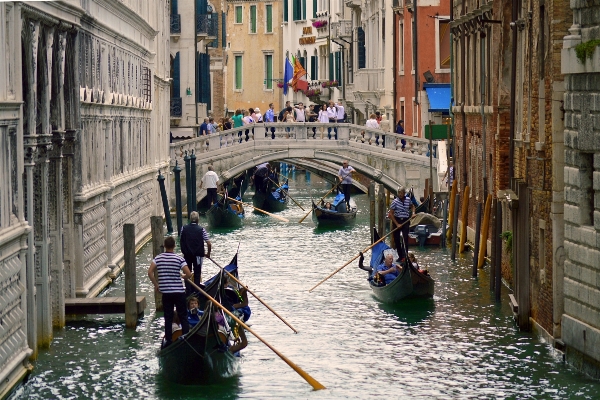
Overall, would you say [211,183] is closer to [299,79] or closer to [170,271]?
[170,271]

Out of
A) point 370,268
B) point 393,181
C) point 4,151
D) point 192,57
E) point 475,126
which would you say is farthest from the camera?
point 192,57

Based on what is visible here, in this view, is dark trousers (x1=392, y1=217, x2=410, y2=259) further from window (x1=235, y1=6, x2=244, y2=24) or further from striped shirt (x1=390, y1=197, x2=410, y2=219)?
window (x1=235, y1=6, x2=244, y2=24)

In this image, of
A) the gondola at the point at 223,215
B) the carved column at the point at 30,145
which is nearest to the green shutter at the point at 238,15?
the gondola at the point at 223,215

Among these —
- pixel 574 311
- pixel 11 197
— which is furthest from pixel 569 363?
pixel 11 197

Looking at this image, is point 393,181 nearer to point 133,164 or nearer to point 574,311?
point 133,164

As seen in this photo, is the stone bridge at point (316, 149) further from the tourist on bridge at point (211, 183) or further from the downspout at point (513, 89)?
the downspout at point (513, 89)

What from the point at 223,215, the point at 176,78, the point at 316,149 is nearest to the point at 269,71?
the point at 176,78

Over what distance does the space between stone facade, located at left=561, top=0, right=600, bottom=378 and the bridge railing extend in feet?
56.9

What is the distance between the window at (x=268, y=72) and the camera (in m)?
58.1

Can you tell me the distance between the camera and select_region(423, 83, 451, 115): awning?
29.1 m

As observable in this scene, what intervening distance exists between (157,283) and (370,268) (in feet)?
20.4

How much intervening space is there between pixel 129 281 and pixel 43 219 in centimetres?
172

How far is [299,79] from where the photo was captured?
47875 millimetres

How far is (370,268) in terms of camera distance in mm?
18953
